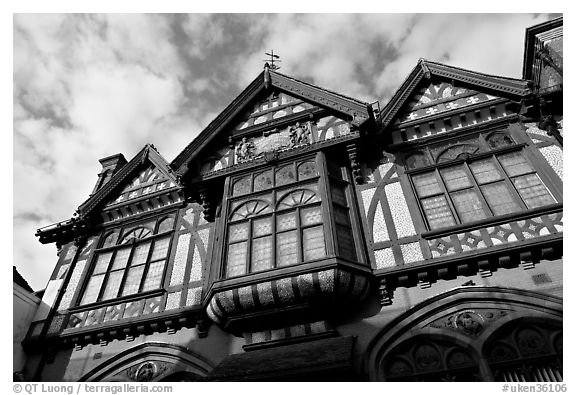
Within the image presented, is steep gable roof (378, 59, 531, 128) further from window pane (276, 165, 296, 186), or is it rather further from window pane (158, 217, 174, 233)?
window pane (158, 217, 174, 233)

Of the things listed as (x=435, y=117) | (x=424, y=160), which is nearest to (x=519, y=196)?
(x=424, y=160)

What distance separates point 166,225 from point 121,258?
5.32ft

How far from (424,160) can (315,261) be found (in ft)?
14.6

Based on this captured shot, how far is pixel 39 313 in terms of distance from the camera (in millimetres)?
10961

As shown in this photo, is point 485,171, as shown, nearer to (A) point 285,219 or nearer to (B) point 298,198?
(B) point 298,198

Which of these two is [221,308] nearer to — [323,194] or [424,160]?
[323,194]

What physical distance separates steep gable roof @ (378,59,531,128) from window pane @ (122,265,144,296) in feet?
26.4

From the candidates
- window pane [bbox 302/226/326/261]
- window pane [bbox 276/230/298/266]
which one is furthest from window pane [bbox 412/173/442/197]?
window pane [bbox 276/230/298/266]

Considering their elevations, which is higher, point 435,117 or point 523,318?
point 435,117

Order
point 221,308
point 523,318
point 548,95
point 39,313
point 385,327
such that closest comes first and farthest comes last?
point 523,318 → point 385,327 → point 221,308 → point 548,95 → point 39,313

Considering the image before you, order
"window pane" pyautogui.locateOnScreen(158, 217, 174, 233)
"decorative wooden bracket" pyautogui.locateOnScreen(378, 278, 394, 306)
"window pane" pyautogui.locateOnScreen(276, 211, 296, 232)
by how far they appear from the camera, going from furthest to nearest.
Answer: "window pane" pyautogui.locateOnScreen(158, 217, 174, 233)
"window pane" pyautogui.locateOnScreen(276, 211, 296, 232)
"decorative wooden bracket" pyautogui.locateOnScreen(378, 278, 394, 306)

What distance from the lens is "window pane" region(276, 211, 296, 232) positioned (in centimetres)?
934

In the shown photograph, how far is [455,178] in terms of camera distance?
973 cm

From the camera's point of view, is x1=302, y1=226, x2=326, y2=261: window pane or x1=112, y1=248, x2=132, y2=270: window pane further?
x1=112, y1=248, x2=132, y2=270: window pane
